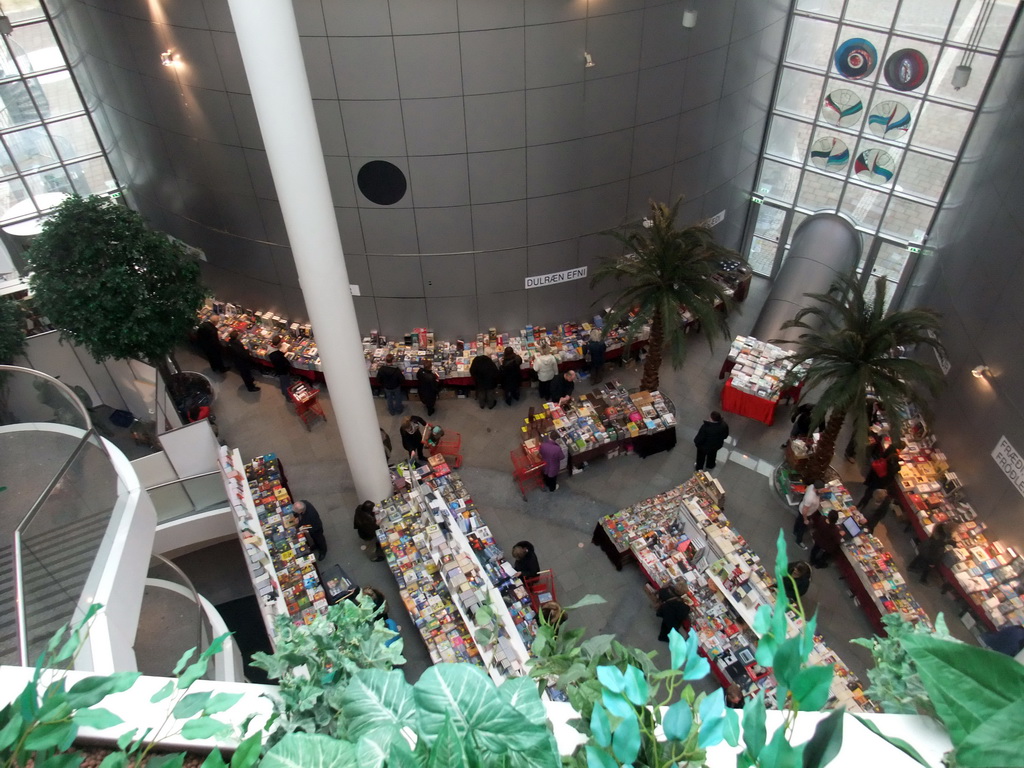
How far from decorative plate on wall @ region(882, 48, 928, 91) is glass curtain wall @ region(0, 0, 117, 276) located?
15.7 metres

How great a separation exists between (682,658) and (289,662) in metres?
1.10

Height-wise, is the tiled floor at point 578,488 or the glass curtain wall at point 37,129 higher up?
the glass curtain wall at point 37,129

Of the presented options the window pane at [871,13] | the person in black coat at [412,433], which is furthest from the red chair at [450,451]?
the window pane at [871,13]

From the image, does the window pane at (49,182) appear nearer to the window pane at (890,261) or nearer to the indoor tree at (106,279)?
the indoor tree at (106,279)

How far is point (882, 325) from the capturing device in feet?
29.9

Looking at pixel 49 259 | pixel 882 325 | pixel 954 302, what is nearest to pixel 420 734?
pixel 882 325

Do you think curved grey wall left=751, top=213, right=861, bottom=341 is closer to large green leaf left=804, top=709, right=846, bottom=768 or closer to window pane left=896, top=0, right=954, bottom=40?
window pane left=896, top=0, right=954, bottom=40

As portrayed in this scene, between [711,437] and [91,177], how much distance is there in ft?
46.6

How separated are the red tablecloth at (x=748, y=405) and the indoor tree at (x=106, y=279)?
363 inches

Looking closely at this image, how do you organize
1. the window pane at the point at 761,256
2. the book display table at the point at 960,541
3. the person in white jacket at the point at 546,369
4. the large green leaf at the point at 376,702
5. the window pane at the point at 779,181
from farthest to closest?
the window pane at the point at 761,256 < the window pane at the point at 779,181 < the person in white jacket at the point at 546,369 < the book display table at the point at 960,541 < the large green leaf at the point at 376,702

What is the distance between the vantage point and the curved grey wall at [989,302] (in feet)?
31.6

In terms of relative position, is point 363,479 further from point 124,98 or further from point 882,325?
point 124,98

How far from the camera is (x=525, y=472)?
37.0 ft

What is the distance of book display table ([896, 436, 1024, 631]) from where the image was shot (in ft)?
29.9
